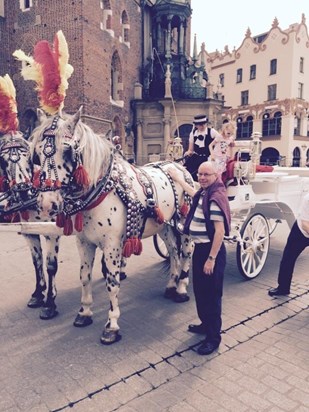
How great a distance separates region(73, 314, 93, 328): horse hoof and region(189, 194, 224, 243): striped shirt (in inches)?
65.8

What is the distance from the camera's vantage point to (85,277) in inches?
159

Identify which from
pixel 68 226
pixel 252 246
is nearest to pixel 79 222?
pixel 68 226

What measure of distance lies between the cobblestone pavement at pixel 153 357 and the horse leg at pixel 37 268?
138 mm

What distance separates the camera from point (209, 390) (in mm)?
2869

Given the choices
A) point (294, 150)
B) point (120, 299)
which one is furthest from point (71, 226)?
point (294, 150)

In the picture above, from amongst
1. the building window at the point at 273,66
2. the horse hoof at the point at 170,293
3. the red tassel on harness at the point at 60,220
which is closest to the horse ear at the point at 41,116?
the red tassel on harness at the point at 60,220

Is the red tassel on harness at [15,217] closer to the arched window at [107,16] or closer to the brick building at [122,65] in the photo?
the brick building at [122,65]

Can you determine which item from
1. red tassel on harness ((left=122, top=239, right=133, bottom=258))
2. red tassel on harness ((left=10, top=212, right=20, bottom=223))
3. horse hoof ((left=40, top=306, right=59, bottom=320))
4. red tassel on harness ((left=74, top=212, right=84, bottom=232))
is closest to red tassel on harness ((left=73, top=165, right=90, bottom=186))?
red tassel on harness ((left=74, top=212, right=84, bottom=232))

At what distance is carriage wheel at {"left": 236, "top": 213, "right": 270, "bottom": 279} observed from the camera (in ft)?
17.7

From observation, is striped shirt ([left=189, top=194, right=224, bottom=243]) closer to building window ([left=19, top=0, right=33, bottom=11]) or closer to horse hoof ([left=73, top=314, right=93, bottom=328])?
horse hoof ([left=73, top=314, right=93, bottom=328])

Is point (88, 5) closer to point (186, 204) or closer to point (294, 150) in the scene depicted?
point (186, 204)

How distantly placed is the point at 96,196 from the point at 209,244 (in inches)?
49.7

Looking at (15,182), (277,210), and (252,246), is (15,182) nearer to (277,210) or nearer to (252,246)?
(252,246)

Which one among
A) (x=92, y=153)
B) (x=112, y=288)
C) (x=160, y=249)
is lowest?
(x=160, y=249)
